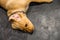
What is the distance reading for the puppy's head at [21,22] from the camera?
1.15 metres

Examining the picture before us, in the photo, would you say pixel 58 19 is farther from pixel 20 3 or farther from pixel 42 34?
pixel 20 3

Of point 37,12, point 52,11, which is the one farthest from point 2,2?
point 52,11

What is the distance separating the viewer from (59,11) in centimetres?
133

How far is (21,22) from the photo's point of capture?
3.83 feet

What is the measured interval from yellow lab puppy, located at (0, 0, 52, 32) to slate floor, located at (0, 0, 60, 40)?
0.04m

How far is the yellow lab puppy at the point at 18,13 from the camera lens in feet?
3.80

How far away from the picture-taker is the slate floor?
1152mm

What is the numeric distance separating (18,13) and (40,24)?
194mm

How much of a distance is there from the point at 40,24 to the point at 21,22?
16cm

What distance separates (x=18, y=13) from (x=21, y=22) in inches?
4.1

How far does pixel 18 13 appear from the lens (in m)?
1.24

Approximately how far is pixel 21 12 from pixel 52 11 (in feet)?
0.89

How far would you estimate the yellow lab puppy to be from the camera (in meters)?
1.16

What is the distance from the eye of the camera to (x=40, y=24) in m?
1.23
